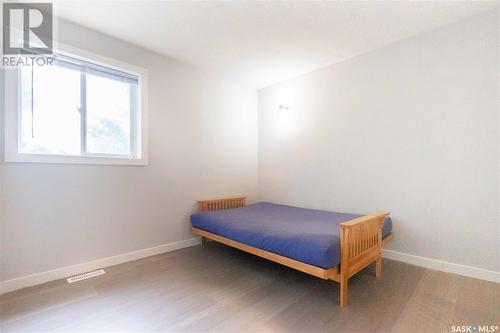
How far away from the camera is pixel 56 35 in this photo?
2.22 meters

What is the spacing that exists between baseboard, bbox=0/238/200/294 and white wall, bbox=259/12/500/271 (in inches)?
78.0

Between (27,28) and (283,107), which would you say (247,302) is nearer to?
(283,107)

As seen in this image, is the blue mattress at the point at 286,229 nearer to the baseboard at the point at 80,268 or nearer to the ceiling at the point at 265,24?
the baseboard at the point at 80,268

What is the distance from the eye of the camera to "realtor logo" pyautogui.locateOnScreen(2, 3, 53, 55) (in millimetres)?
2012

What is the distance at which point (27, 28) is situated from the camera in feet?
6.89

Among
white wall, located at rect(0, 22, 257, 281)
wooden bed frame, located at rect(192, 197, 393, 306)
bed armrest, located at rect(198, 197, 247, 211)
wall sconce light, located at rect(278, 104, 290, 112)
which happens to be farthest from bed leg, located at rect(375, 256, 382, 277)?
wall sconce light, located at rect(278, 104, 290, 112)

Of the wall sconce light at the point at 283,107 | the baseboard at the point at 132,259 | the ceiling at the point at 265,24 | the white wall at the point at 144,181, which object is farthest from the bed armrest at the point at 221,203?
the ceiling at the point at 265,24

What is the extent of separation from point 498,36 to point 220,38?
8.35 ft

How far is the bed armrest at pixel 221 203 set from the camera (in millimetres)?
3233

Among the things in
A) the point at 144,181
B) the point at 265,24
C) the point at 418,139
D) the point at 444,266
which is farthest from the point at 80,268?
the point at 418,139

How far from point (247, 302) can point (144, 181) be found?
68.9 inches

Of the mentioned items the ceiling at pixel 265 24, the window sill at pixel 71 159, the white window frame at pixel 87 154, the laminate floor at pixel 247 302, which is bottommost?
the laminate floor at pixel 247 302

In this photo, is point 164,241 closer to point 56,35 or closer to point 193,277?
point 193,277

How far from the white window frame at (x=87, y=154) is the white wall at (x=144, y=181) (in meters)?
0.06
